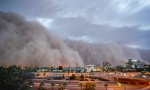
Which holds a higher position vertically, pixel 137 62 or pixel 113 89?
pixel 137 62

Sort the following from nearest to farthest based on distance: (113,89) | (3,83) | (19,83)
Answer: (3,83) → (19,83) → (113,89)

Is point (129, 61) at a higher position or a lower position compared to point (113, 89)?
higher

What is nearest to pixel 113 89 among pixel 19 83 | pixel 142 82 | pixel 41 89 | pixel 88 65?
pixel 142 82

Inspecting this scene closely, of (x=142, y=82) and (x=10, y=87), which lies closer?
(x=10, y=87)

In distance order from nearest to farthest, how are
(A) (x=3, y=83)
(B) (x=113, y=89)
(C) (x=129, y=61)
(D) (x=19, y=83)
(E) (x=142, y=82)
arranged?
(A) (x=3, y=83)
(D) (x=19, y=83)
(B) (x=113, y=89)
(E) (x=142, y=82)
(C) (x=129, y=61)

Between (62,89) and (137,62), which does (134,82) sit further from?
(137,62)

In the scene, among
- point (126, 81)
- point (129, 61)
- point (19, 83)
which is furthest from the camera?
point (129, 61)

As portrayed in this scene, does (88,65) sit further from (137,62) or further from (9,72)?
(9,72)

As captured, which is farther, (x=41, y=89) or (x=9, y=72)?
(x=41, y=89)

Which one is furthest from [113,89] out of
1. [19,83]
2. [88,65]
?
[88,65]
